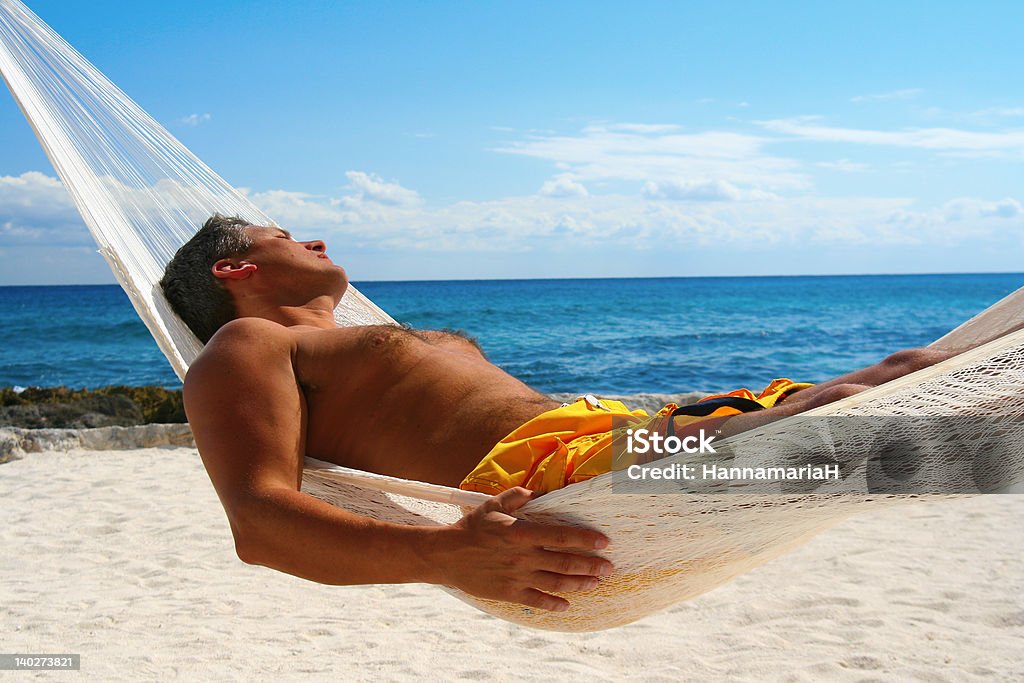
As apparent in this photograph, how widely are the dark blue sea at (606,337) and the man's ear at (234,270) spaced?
5050mm

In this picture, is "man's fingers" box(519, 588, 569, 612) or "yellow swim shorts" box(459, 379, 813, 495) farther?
"yellow swim shorts" box(459, 379, 813, 495)

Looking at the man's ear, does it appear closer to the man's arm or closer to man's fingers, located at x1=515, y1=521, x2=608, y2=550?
the man's arm

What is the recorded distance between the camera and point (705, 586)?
143 centimetres

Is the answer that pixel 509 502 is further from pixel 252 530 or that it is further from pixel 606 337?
pixel 606 337

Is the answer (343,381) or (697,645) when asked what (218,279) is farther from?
(697,645)

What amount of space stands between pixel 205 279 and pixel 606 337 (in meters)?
14.4

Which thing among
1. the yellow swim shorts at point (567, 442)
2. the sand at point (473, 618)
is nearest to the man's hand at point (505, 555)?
the yellow swim shorts at point (567, 442)

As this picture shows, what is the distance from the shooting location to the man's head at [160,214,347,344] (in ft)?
5.85

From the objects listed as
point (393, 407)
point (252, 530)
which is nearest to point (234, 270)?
point (393, 407)

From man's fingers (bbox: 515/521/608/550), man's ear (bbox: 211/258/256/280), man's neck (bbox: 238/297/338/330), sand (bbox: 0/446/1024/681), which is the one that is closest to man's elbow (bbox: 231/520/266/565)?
man's fingers (bbox: 515/521/608/550)

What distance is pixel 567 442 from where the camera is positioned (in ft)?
4.36

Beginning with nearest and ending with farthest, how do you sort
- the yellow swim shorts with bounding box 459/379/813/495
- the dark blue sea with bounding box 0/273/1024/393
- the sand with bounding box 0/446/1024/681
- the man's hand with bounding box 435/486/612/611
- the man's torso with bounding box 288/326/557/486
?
the man's hand with bounding box 435/486/612/611
the yellow swim shorts with bounding box 459/379/813/495
the man's torso with bounding box 288/326/557/486
the sand with bounding box 0/446/1024/681
the dark blue sea with bounding box 0/273/1024/393

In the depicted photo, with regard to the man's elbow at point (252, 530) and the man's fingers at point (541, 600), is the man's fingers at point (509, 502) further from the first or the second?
the man's elbow at point (252, 530)

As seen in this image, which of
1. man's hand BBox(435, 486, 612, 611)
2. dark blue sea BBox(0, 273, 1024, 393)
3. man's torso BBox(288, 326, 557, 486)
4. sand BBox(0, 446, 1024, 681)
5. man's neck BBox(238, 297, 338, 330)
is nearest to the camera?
man's hand BBox(435, 486, 612, 611)
